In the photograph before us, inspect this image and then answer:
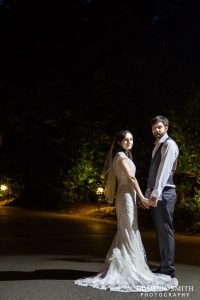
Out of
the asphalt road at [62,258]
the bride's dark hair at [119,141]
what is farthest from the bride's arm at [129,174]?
the asphalt road at [62,258]

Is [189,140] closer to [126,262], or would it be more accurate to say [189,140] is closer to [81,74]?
[126,262]

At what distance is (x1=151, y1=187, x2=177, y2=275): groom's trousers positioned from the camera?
816 cm

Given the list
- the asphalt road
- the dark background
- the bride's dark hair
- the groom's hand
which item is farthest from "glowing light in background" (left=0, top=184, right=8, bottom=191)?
the groom's hand

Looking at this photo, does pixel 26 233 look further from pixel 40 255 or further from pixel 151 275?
pixel 151 275

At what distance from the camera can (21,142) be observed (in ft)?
93.2

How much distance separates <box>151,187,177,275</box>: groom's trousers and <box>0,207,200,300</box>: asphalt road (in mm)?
366

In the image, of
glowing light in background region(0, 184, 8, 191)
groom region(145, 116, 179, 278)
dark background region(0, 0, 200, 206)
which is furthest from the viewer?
glowing light in background region(0, 184, 8, 191)

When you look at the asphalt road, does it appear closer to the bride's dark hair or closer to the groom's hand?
the groom's hand

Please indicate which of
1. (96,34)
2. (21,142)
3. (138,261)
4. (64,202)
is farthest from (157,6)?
(138,261)

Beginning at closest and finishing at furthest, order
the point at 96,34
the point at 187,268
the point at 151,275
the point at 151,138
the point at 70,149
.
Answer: the point at 151,275 → the point at 187,268 → the point at 151,138 → the point at 70,149 → the point at 96,34

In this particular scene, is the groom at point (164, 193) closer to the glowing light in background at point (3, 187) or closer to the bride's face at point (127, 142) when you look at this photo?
the bride's face at point (127, 142)

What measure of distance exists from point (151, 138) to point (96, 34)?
984cm

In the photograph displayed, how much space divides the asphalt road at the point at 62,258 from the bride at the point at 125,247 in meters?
0.27

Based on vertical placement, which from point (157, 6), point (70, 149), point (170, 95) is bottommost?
point (70, 149)
